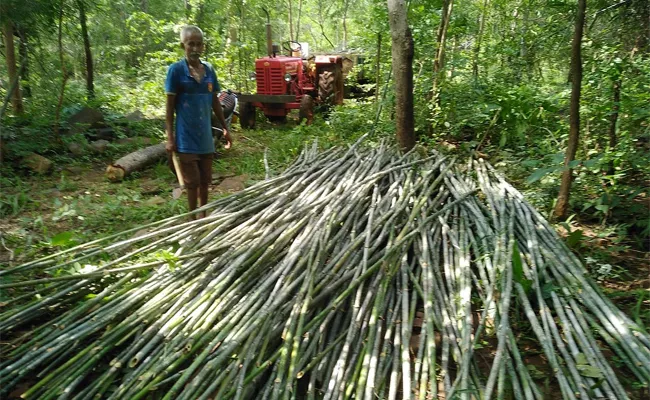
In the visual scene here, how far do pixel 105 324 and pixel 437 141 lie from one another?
4270mm

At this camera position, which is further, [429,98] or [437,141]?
[429,98]

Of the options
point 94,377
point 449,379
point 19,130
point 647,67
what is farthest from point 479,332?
point 19,130

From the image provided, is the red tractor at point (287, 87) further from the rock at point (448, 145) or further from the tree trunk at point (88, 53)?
the rock at point (448, 145)

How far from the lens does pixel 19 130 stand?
19.4ft

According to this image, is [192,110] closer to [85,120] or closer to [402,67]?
[402,67]

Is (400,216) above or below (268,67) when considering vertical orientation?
below

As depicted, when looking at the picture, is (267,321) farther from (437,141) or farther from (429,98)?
(429,98)

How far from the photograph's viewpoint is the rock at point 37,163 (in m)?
5.27

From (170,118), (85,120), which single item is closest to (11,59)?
(85,120)

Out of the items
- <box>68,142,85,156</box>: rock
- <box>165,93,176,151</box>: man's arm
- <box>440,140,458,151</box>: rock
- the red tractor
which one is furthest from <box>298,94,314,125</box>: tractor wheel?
<box>165,93,176,151</box>: man's arm

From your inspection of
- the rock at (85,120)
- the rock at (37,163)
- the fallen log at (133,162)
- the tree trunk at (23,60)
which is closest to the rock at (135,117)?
the rock at (85,120)

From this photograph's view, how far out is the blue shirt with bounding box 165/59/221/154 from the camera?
11.2 feet

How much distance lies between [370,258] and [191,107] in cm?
182

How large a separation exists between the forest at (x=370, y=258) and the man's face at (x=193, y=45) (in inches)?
41.2
